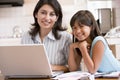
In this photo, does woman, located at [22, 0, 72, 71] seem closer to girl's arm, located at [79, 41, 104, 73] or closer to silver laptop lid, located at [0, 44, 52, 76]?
girl's arm, located at [79, 41, 104, 73]

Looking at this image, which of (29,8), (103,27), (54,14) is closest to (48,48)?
(54,14)

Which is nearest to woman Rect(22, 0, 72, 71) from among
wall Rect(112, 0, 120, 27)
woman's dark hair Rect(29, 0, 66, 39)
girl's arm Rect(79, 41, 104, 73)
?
woman's dark hair Rect(29, 0, 66, 39)

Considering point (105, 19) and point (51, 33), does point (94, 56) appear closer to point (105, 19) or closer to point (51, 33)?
point (51, 33)

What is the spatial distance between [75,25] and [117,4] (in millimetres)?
1863

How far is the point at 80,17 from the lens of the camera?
1391 mm

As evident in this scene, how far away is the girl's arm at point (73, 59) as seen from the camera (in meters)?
1.43

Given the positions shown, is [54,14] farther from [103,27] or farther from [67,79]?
[103,27]

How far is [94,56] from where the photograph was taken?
1.29 meters

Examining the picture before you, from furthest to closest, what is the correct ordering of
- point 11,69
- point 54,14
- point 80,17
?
point 54,14, point 80,17, point 11,69

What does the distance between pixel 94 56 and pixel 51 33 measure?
1.47 ft

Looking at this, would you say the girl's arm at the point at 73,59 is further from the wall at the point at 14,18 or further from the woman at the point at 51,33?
the wall at the point at 14,18

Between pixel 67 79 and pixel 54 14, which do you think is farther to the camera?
pixel 54 14

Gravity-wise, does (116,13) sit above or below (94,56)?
above

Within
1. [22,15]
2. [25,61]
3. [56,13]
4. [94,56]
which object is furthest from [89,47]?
[22,15]
